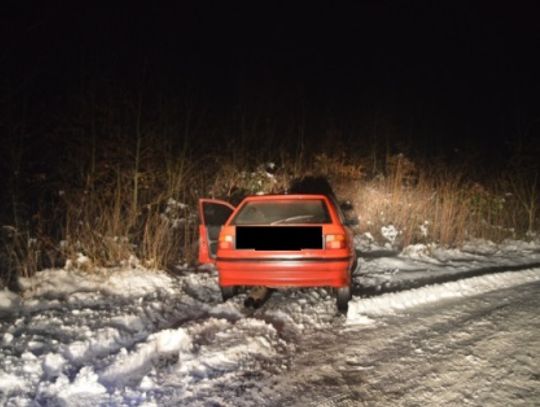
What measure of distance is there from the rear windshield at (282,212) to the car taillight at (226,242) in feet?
0.67

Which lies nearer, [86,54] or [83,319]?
[83,319]

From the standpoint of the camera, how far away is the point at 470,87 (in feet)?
78.3

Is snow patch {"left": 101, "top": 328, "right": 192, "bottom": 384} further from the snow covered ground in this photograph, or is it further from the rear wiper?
the rear wiper

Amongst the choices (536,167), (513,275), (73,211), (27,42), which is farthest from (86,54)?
(536,167)

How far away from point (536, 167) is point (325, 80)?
894 cm

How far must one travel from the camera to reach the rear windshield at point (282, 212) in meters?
5.69

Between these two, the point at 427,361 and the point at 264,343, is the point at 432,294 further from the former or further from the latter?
the point at 264,343

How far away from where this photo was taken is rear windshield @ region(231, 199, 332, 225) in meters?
5.69

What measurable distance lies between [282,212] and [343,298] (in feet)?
4.39

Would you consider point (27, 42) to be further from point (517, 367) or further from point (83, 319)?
point (517, 367)

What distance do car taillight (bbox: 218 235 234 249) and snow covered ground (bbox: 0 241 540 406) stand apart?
2.80ft

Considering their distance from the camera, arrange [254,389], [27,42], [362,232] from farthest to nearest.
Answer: [362,232] → [27,42] → [254,389]

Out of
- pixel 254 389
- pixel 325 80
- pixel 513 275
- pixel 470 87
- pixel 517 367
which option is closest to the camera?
pixel 254 389

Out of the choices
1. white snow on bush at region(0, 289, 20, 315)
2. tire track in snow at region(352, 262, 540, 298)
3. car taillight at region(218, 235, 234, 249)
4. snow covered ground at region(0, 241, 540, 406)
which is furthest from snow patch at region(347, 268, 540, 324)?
white snow on bush at region(0, 289, 20, 315)
